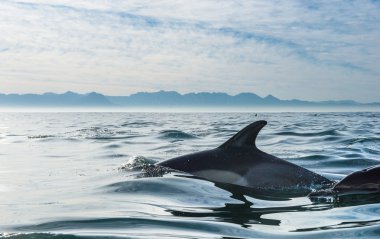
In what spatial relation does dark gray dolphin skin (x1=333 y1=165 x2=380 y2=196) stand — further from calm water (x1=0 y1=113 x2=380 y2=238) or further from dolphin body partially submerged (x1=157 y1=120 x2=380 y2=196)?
dolphin body partially submerged (x1=157 y1=120 x2=380 y2=196)

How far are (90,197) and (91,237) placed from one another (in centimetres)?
328

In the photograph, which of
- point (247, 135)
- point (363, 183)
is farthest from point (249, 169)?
point (363, 183)

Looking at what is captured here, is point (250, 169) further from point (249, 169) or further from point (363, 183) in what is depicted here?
point (363, 183)

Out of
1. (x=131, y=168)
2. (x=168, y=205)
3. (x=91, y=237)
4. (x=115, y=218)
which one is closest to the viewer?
(x=91, y=237)

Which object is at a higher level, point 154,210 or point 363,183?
point 363,183

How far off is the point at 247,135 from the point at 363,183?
7.66ft

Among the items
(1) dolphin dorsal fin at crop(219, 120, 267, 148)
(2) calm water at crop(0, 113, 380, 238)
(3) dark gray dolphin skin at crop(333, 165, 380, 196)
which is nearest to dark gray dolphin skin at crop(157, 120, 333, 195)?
(1) dolphin dorsal fin at crop(219, 120, 267, 148)

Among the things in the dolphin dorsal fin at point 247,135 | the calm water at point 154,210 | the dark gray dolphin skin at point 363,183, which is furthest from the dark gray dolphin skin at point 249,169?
the dark gray dolphin skin at point 363,183

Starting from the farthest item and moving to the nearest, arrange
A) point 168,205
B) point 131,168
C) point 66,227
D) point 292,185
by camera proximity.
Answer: point 131,168 < point 292,185 < point 168,205 < point 66,227

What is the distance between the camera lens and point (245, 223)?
6.66 metres

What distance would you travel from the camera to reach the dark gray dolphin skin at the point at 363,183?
8.52 meters

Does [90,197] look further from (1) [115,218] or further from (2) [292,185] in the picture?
(2) [292,185]

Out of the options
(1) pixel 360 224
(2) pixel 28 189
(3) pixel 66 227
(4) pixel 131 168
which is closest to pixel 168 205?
(3) pixel 66 227

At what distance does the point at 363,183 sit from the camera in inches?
338
